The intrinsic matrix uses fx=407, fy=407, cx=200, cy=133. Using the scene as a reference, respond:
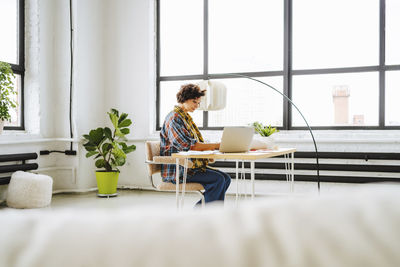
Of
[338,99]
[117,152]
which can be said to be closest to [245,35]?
[338,99]

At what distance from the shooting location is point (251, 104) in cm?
567

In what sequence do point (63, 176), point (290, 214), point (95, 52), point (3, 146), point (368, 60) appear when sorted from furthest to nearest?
point (95, 52) → point (63, 176) → point (368, 60) → point (3, 146) → point (290, 214)

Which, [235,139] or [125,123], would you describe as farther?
[125,123]

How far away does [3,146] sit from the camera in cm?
478

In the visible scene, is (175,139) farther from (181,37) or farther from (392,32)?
(392,32)

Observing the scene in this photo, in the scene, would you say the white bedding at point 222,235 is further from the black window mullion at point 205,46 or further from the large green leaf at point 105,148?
the black window mullion at point 205,46

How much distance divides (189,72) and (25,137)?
2.42m

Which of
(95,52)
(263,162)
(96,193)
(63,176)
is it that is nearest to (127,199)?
(96,193)

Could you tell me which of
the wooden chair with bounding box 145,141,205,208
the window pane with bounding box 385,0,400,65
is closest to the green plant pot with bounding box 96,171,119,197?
the wooden chair with bounding box 145,141,205,208

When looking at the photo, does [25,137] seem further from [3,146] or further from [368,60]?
[368,60]

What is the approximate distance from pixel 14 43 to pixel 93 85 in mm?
1171

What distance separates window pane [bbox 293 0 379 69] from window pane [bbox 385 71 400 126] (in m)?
0.27

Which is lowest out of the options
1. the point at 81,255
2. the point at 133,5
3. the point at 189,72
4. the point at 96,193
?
the point at 96,193

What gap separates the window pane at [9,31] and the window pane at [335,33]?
3658 millimetres
